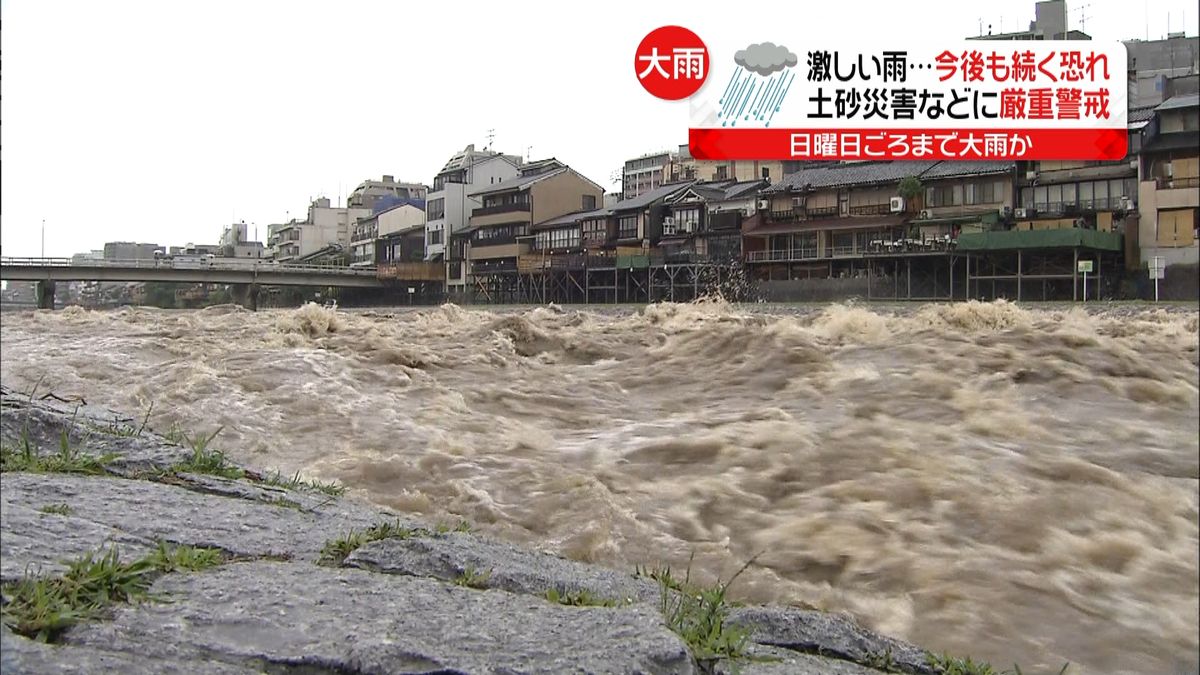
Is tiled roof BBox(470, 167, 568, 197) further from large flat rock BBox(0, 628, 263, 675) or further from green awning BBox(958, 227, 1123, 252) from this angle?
large flat rock BBox(0, 628, 263, 675)

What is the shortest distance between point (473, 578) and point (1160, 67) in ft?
4.53

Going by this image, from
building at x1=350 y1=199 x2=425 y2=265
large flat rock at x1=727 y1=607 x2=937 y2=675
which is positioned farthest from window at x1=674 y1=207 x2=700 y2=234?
large flat rock at x1=727 y1=607 x2=937 y2=675

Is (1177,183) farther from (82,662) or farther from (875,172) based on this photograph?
(82,662)

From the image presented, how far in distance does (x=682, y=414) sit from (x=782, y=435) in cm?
68

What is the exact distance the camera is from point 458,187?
2590 millimetres

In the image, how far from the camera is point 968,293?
2250 millimetres

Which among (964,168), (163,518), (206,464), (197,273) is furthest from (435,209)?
Answer: (964,168)

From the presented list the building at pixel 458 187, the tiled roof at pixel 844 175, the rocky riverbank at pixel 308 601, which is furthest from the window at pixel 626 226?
the rocky riverbank at pixel 308 601

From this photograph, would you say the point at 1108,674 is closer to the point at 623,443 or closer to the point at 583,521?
the point at 583,521

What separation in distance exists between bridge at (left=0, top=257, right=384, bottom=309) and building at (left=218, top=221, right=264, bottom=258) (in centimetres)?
3

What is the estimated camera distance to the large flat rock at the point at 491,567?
175 cm

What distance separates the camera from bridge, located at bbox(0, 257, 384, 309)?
1774 millimetres

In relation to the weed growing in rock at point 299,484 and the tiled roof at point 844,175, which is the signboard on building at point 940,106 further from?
the weed growing in rock at point 299,484

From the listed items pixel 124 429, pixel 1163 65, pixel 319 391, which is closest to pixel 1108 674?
pixel 1163 65
